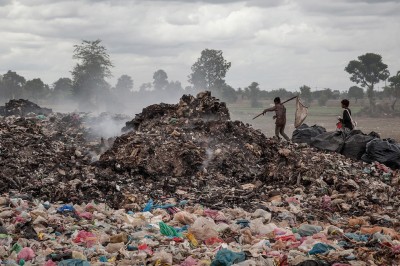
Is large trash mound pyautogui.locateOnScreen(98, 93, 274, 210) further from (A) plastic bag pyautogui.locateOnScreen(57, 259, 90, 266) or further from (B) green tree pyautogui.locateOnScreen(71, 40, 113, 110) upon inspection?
(B) green tree pyautogui.locateOnScreen(71, 40, 113, 110)

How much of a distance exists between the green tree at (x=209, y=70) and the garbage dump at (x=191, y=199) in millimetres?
36375

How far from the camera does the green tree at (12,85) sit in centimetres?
5306

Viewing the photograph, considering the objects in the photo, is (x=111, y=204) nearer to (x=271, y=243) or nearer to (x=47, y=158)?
(x=47, y=158)

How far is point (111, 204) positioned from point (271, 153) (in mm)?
3521

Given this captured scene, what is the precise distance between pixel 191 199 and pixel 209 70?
4173 centimetres

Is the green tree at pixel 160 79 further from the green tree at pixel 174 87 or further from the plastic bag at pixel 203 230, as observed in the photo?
the plastic bag at pixel 203 230

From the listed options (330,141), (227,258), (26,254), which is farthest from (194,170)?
(26,254)

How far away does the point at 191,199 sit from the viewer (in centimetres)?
941

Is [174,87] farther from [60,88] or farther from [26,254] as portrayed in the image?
[26,254]

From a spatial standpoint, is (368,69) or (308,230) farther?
(368,69)

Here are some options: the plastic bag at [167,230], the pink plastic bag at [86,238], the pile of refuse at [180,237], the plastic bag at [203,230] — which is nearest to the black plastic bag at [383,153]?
the pile of refuse at [180,237]

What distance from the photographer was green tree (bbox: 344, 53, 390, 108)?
42.7m

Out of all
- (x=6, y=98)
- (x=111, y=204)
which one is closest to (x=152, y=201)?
(x=111, y=204)

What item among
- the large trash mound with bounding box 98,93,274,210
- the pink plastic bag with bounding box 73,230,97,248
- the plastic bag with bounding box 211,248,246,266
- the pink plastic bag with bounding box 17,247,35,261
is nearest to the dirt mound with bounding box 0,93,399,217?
the large trash mound with bounding box 98,93,274,210
